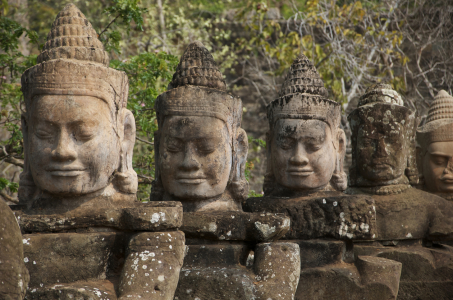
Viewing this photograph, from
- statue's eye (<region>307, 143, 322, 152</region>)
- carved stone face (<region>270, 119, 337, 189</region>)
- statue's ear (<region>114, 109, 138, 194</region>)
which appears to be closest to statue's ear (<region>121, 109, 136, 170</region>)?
statue's ear (<region>114, 109, 138, 194</region>)

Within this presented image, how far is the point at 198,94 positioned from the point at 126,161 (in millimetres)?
808

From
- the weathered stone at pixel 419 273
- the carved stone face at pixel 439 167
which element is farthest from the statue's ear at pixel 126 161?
the carved stone face at pixel 439 167

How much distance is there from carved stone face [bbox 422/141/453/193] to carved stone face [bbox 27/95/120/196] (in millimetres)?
4078

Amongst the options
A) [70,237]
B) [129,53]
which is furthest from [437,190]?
[129,53]

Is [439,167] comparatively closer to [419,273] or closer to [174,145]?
[419,273]

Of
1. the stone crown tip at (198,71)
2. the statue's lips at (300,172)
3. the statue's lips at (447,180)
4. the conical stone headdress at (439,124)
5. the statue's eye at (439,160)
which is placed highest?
the stone crown tip at (198,71)

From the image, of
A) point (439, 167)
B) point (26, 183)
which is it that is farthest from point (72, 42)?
point (439, 167)

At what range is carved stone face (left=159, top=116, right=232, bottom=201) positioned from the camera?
4.38 meters

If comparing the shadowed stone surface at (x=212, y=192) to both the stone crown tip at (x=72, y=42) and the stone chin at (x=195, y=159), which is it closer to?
the stone chin at (x=195, y=159)

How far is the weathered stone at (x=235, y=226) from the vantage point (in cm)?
420

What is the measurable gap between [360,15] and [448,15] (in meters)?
2.73

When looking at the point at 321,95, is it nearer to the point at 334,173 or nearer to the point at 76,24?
the point at 334,173

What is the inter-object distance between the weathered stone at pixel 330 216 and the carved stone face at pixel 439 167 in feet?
6.19

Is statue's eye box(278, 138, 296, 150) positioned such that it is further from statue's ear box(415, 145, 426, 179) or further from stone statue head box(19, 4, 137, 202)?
statue's ear box(415, 145, 426, 179)
